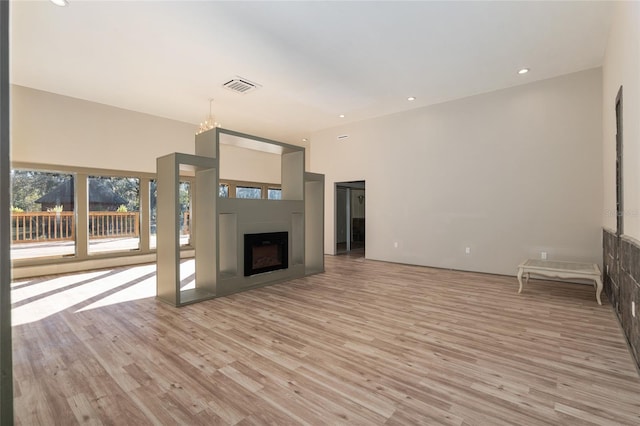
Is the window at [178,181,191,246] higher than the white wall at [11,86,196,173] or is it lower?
lower

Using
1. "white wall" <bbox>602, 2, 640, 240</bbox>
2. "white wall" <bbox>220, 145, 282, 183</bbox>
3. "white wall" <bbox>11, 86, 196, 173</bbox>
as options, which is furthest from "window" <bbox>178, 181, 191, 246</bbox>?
"white wall" <bbox>602, 2, 640, 240</bbox>

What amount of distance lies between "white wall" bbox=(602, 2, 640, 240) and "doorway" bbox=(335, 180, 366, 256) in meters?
5.22

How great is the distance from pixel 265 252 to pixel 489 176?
4.38 meters

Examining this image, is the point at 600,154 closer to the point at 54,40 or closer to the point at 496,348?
the point at 496,348

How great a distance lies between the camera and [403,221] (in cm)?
679

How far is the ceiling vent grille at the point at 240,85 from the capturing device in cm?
502

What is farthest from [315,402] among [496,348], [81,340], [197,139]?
[197,139]

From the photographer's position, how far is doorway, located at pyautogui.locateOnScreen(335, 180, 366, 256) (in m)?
8.67

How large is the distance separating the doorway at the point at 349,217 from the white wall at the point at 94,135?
4.44m

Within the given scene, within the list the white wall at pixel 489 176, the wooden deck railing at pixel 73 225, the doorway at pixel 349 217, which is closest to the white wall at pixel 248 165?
the doorway at pixel 349 217

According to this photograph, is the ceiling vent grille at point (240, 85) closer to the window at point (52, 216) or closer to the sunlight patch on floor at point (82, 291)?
the sunlight patch on floor at point (82, 291)

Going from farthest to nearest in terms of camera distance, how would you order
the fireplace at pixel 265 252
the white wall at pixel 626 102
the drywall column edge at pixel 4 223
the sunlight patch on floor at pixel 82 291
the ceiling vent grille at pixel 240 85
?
the ceiling vent grille at pixel 240 85 → the fireplace at pixel 265 252 → the sunlight patch on floor at pixel 82 291 → the white wall at pixel 626 102 → the drywall column edge at pixel 4 223

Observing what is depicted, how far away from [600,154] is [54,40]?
26.1ft

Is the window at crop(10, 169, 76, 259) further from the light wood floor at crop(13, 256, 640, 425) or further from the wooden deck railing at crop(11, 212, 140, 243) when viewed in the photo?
the light wood floor at crop(13, 256, 640, 425)
